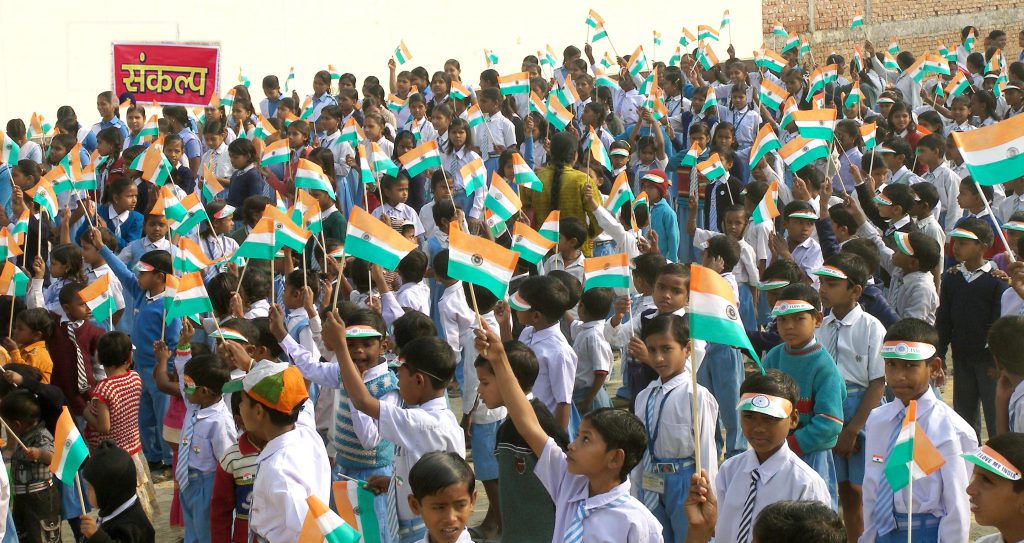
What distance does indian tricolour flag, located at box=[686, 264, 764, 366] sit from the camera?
15.0 feet

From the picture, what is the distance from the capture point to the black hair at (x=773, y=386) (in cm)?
470

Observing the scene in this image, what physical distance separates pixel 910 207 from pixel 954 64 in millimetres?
10547

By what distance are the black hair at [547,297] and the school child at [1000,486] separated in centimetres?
289

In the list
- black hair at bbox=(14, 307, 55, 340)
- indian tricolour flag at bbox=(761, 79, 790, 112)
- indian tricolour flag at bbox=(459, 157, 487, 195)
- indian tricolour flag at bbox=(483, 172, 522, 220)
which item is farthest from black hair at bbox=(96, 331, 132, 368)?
indian tricolour flag at bbox=(761, 79, 790, 112)

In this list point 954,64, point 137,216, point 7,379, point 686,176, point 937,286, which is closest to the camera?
point 7,379

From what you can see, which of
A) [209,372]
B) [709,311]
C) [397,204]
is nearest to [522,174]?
[397,204]

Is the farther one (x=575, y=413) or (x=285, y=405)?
(x=575, y=413)

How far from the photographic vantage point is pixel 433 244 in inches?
410

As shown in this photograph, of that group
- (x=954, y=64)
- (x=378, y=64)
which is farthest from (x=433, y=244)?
(x=378, y=64)

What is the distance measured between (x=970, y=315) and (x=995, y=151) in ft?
7.15

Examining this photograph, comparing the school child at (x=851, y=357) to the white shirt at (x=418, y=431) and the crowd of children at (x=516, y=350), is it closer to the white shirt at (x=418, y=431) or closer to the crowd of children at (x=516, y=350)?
the crowd of children at (x=516, y=350)

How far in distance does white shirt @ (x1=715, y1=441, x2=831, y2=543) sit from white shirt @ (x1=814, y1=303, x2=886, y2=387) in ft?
5.94

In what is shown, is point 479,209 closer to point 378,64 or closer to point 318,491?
point 318,491

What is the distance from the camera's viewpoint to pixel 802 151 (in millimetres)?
10422
